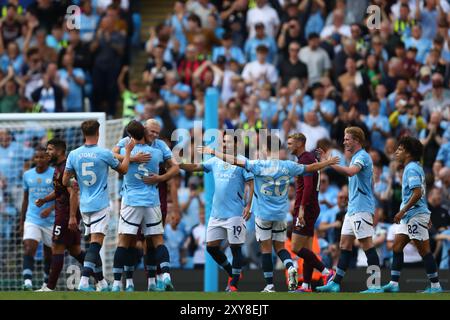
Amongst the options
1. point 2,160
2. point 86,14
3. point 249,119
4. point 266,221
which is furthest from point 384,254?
point 86,14

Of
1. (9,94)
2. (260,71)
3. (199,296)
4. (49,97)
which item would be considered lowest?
(199,296)

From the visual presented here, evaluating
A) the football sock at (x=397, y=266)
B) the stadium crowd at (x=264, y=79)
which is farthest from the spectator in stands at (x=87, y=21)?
the football sock at (x=397, y=266)

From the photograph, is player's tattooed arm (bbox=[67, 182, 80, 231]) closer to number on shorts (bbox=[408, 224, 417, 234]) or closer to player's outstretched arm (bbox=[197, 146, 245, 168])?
player's outstretched arm (bbox=[197, 146, 245, 168])

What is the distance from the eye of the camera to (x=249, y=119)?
2150cm

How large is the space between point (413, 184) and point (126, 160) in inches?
133

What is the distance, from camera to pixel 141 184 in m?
15.0

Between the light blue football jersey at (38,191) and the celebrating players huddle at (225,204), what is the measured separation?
90cm

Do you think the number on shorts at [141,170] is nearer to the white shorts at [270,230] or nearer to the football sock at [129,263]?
the football sock at [129,263]

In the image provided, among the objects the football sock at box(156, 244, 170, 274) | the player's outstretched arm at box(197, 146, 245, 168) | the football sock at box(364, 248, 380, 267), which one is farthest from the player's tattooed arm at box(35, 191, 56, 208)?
the football sock at box(364, 248, 380, 267)

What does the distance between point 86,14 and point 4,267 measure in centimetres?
673

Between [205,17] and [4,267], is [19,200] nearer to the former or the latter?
[4,267]

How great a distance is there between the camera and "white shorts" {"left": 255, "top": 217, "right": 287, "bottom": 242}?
15508 mm

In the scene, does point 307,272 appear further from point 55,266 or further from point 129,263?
point 55,266

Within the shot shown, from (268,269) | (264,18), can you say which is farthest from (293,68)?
(268,269)
